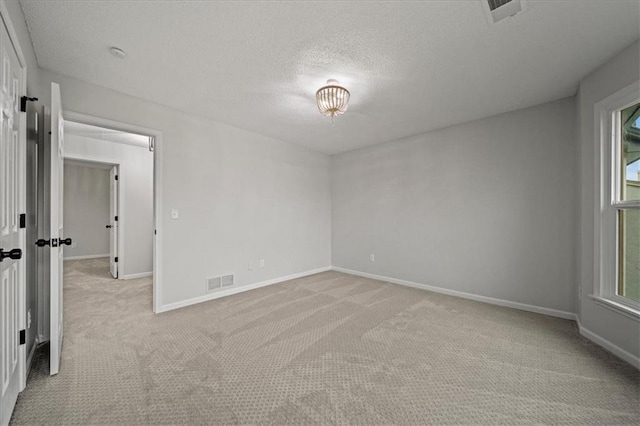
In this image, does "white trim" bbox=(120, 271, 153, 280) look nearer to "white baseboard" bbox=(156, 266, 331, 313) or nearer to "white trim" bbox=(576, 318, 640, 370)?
"white baseboard" bbox=(156, 266, 331, 313)

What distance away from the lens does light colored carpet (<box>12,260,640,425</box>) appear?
1.48 metres

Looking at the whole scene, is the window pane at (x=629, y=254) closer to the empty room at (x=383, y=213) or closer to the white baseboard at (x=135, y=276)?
the empty room at (x=383, y=213)

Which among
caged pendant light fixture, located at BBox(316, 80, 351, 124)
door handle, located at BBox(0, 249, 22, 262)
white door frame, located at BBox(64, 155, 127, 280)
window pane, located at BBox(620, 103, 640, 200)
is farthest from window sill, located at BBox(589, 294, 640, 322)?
white door frame, located at BBox(64, 155, 127, 280)

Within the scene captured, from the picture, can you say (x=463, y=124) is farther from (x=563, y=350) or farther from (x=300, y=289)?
(x=300, y=289)

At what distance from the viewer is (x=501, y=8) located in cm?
160

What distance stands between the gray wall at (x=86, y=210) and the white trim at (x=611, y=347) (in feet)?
30.9

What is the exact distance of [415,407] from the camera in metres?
1.53

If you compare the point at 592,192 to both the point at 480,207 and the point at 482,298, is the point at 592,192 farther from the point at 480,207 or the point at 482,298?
the point at 482,298

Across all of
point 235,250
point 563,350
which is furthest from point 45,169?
point 563,350

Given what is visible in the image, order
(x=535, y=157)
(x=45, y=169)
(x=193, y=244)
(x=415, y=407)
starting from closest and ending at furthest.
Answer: (x=415, y=407)
(x=45, y=169)
(x=535, y=157)
(x=193, y=244)

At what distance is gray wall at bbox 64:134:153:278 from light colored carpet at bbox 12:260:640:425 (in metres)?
1.77

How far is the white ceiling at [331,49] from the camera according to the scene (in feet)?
5.38

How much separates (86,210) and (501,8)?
29.5ft

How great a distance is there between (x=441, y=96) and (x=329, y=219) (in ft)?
10.1
